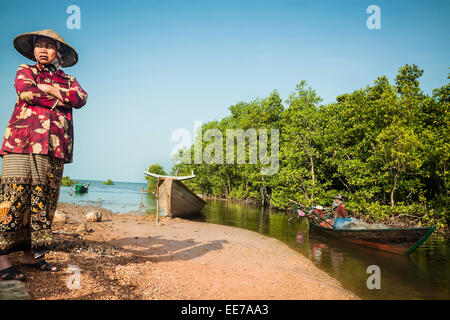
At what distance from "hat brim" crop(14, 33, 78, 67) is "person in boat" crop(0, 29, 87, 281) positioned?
0.01 meters

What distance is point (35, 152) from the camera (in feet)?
9.31

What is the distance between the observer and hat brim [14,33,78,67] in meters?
3.11

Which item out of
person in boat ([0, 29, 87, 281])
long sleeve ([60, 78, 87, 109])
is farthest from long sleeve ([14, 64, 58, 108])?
long sleeve ([60, 78, 87, 109])

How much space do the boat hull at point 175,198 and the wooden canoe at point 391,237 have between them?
9046 millimetres

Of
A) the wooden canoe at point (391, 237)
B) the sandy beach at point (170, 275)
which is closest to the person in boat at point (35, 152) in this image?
the sandy beach at point (170, 275)

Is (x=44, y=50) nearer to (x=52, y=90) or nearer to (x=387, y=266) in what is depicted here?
(x=52, y=90)

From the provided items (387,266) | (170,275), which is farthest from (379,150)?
(170,275)

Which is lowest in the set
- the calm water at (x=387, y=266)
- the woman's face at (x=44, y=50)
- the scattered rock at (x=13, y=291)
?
the calm water at (x=387, y=266)

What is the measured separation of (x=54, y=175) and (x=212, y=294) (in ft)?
9.26

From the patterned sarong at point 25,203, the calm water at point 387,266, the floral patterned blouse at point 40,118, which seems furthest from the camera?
the calm water at point 387,266

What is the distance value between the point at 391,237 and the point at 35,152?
33.4 feet

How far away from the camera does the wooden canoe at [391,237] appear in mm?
7698

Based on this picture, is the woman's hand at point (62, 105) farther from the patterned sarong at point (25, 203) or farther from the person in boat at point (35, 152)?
the patterned sarong at point (25, 203)
